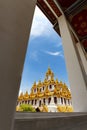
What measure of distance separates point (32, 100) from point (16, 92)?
555 inches

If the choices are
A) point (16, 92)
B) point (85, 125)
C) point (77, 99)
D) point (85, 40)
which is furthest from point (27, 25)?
point (85, 40)

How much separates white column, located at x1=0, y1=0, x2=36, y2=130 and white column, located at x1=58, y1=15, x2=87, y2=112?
125 centimetres

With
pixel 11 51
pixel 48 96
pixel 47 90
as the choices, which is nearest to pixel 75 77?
pixel 11 51

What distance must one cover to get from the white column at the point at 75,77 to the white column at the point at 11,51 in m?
1.25

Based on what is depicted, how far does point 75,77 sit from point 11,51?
1.39 meters

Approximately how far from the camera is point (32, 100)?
1373 cm

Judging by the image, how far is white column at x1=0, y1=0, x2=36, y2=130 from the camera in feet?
1.20

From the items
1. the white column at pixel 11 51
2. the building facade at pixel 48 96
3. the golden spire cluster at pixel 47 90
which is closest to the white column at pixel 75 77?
the white column at pixel 11 51

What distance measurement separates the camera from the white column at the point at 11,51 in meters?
0.37

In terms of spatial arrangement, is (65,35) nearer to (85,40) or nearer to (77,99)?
(77,99)

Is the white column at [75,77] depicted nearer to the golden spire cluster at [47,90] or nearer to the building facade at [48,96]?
the building facade at [48,96]

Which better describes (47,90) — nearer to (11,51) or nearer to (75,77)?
(75,77)

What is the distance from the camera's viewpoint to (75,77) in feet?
5.42

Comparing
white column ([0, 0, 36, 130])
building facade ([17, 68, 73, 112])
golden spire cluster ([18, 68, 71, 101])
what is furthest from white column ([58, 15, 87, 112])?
golden spire cluster ([18, 68, 71, 101])
